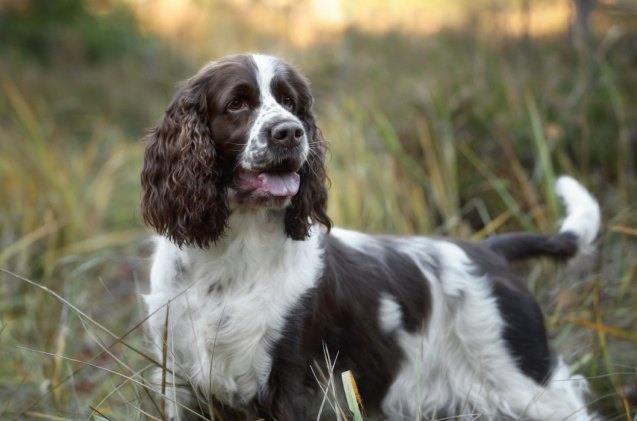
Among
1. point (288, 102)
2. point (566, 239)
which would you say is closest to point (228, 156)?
point (288, 102)

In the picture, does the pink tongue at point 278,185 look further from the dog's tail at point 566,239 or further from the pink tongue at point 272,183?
the dog's tail at point 566,239

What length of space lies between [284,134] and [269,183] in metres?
0.21

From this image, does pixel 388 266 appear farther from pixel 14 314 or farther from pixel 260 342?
pixel 14 314

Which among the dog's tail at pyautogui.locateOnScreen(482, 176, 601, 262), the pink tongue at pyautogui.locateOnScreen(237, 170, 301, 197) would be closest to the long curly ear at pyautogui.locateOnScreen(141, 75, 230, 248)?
the pink tongue at pyautogui.locateOnScreen(237, 170, 301, 197)

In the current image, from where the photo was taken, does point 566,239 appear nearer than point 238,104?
No

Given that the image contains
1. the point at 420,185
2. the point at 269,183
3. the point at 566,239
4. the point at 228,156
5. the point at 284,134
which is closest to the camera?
the point at 284,134

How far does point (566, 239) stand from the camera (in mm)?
3811

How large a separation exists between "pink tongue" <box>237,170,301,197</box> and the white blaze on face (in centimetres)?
7

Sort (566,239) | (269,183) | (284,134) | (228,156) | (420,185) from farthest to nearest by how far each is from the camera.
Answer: (420,185)
(566,239)
(228,156)
(269,183)
(284,134)

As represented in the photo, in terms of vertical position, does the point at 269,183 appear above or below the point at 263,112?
below

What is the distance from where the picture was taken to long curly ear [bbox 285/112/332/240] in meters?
3.14

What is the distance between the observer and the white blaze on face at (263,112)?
295 centimetres

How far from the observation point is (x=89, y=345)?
517cm

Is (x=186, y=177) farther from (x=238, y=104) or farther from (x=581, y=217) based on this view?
(x=581, y=217)
